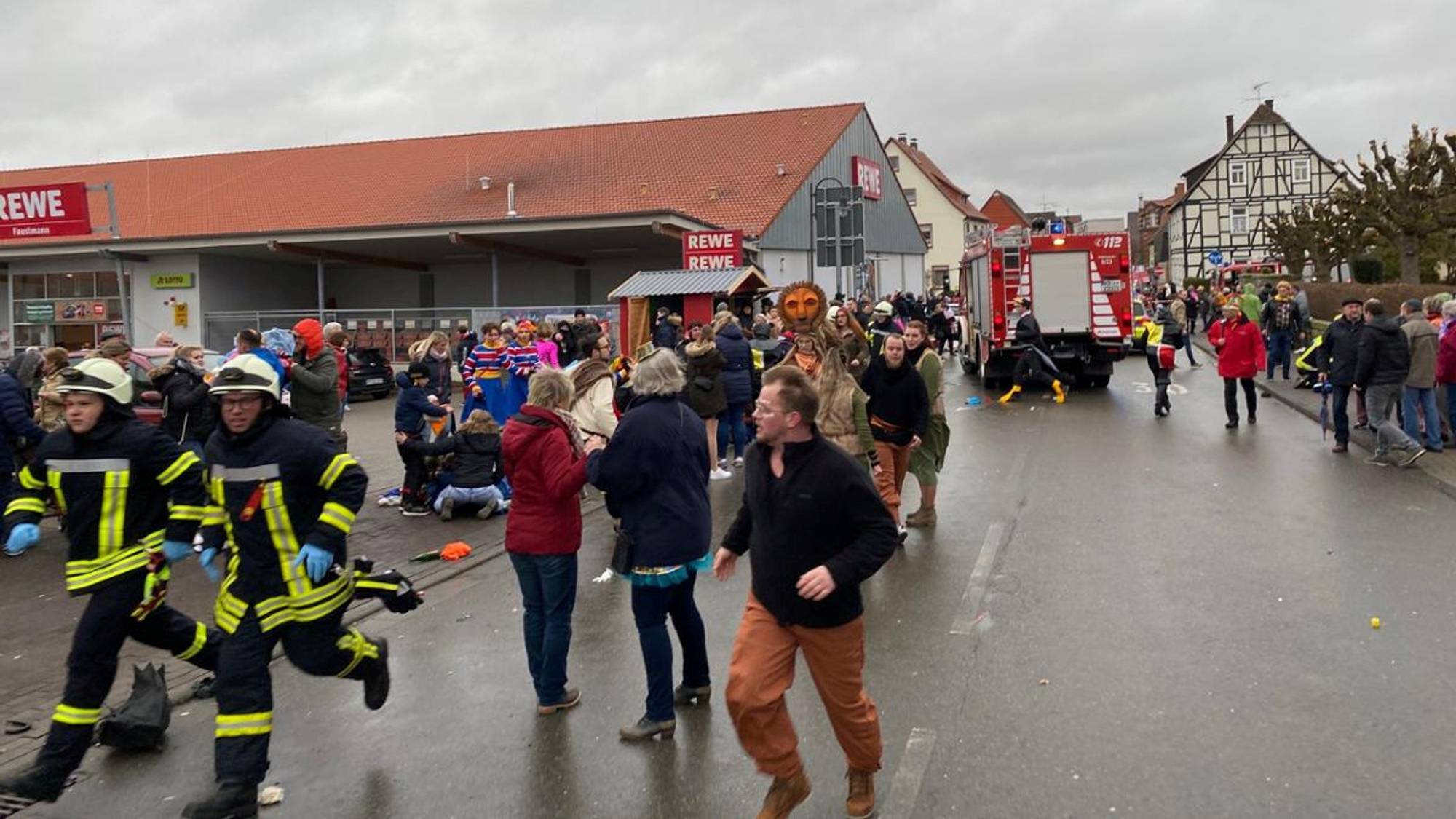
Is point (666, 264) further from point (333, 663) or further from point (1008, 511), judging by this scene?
point (333, 663)

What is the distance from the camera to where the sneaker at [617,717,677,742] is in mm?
4828

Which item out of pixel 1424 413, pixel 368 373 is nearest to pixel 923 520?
pixel 1424 413

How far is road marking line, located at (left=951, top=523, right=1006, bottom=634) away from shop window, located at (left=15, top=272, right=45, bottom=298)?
1262 inches

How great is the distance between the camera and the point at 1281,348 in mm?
20750

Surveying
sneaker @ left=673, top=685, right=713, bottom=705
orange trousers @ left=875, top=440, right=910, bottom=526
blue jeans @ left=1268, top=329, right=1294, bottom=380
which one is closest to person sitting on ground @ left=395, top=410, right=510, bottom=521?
orange trousers @ left=875, top=440, right=910, bottom=526

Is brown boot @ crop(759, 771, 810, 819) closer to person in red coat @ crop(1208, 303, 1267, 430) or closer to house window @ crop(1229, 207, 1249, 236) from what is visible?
person in red coat @ crop(1208, 303, 1267, 430)

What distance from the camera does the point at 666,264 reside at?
111 ft

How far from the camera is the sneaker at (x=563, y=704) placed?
5.23 meters

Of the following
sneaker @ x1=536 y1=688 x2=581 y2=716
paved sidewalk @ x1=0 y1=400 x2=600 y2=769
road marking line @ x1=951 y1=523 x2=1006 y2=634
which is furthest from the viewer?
road marking line @ x1=951 y1=523 x2=1006 y2=634

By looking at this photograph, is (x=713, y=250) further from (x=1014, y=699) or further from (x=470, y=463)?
(x=1014, y=699)

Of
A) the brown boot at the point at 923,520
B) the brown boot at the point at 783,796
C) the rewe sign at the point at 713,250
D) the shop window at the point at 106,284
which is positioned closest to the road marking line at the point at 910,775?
the brown boot at the point at 783,796

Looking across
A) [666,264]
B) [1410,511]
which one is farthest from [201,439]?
[666,264]

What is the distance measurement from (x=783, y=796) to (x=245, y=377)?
2.59 meters

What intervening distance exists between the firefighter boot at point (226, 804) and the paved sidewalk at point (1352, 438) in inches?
393
